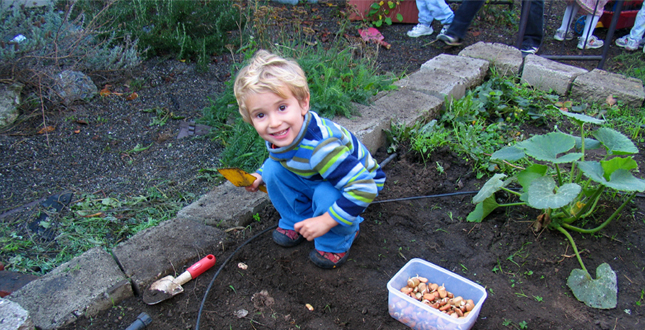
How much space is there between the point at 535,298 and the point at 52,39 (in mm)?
3866

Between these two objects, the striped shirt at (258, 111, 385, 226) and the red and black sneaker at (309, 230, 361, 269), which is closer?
the striped shirt at (258, 111, 385, 226)

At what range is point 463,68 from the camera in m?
3.79

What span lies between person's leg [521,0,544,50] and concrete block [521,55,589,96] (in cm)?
81

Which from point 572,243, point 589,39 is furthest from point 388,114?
point 589,39

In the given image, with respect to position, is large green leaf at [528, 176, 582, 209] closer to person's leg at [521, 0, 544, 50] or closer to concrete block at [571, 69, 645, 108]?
concrete block at [571, 69, 645, 108]

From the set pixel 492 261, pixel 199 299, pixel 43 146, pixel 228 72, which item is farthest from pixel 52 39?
pixel 492 261

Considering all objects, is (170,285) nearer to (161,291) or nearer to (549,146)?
(161,291)

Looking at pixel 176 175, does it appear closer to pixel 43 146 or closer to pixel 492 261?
pixel 43 146

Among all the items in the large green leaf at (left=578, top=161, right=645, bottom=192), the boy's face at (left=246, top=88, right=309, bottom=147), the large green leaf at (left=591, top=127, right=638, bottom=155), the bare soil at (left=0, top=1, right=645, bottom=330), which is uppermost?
the boy's face at (left=246, top=88, right=309, bottom=147)

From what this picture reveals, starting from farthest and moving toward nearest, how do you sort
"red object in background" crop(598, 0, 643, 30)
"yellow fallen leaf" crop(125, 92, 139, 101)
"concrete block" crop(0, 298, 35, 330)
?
"red object in background" crop(598, 0, 643, 30), "yellow fallen leaf" crop(125, 92, 139, 101), "concrete block" crop(0, 298, 35, 330)

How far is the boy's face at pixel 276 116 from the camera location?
65.8 inches

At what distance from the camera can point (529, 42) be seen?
15.0 ft

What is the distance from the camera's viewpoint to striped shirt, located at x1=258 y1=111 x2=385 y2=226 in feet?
5.68

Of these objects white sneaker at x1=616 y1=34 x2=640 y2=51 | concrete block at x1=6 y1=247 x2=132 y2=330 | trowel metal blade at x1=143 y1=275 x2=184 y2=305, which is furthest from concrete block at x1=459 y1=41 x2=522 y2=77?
concrete block at x1=6 y1=247 x2=132 y2=330
